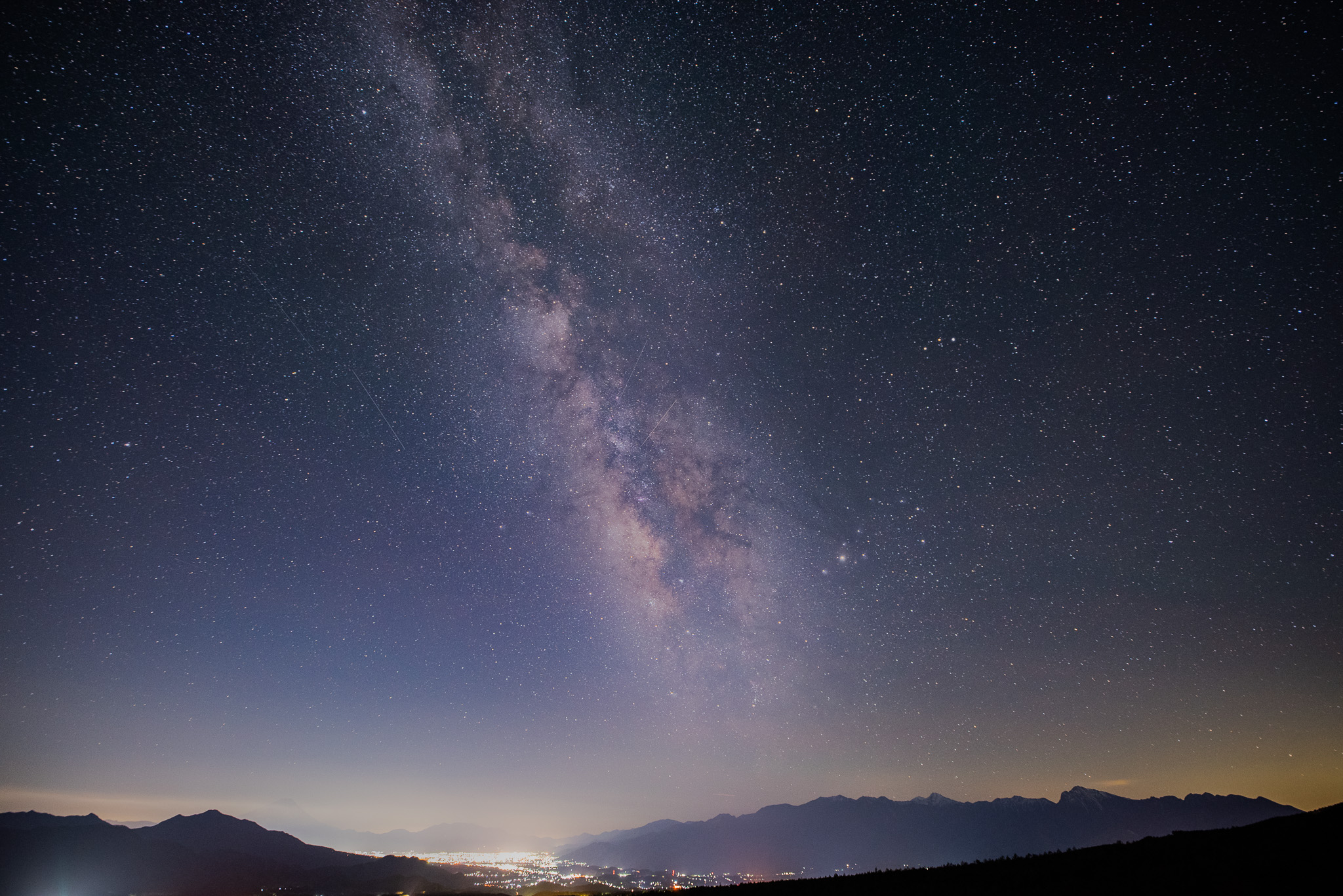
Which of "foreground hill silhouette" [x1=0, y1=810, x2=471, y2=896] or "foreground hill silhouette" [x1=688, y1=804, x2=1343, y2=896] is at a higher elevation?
"foreground hill silhouette" [x1=688, y1=804, x2=1343, y2=896]

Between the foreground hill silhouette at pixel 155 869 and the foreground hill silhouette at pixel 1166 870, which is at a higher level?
the foreground hill silhouette at pixel 1166 870

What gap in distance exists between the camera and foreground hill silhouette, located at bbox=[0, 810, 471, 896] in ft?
457

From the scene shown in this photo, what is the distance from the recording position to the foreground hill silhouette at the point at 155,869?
5482 inches

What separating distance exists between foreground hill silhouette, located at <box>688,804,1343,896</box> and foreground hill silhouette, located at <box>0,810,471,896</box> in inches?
6332

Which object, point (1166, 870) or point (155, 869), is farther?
point (155, 869)

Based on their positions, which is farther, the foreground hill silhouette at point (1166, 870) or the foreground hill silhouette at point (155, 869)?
the foreground hill silhouette at point (155, 869)

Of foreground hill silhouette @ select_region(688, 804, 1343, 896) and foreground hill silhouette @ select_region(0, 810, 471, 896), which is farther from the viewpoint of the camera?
foreground hill silhouette @ select_region(0, 810, 471, 896)

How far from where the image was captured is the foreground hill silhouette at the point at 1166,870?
10.2 metres

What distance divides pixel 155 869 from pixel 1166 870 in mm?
252811

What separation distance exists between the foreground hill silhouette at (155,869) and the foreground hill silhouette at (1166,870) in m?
161

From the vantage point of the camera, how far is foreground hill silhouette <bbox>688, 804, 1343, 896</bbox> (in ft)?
33.5

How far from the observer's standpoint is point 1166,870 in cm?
1098

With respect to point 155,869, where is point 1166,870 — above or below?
above

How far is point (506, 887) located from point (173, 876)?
10108cm
